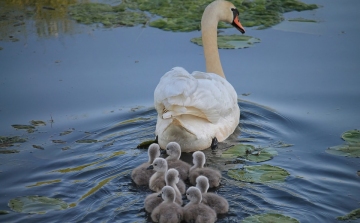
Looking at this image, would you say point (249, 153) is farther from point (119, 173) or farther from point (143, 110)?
point (143, 110)

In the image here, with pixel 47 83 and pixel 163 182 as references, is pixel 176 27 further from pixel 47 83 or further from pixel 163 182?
pixel 163 182

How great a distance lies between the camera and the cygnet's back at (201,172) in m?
9.26

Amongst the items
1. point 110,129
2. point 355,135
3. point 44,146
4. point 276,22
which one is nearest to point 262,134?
point 355,135

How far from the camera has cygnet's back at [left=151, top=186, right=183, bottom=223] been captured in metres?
8.12

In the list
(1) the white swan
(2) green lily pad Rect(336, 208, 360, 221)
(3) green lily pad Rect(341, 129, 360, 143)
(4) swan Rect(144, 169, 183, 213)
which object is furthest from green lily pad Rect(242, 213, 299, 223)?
(3) green lily pad Rect(341, 129, 360, 143)

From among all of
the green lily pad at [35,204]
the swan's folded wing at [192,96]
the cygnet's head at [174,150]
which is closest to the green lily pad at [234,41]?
the swan's folded wing at [192,96]

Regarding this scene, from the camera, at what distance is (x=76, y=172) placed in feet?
31.5

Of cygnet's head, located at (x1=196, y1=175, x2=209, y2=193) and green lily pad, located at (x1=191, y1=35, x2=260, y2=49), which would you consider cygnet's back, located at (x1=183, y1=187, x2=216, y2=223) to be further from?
green lily pad, located at (x1=191, y1=35, x2=260, y2=49)

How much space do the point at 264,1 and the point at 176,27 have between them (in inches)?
91.6

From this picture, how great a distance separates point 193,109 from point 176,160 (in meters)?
0.73

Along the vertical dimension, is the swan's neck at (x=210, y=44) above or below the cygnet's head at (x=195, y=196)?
above

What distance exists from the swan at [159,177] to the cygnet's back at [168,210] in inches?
31.8

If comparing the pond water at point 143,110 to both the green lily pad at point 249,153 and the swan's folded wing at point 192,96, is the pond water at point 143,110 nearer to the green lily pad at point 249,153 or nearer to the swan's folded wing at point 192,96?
the green lily pad at point 249,153

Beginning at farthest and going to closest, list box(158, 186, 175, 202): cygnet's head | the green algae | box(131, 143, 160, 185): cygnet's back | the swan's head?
the green algae
the swan's head
box(131, 143, 160, 185): cygnet's back
box(158, 186, 175, 202): cygnet's head
